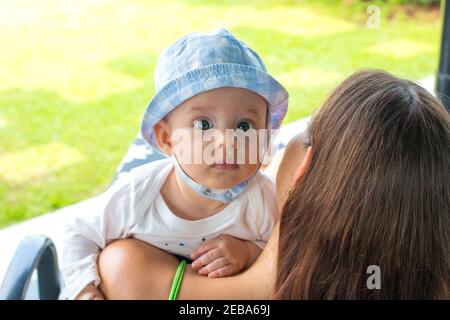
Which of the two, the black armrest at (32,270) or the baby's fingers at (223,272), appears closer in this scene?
the baby's fingers at (223,272)

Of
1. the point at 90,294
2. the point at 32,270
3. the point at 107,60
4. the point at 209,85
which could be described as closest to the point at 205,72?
the point at 209,85

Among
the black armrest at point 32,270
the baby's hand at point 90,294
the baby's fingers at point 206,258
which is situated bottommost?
the black armrest at point 32,270

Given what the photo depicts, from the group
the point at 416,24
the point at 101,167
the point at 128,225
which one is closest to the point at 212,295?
the point at 128,225

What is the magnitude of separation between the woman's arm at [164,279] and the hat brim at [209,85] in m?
0.23

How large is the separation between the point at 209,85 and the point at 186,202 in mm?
236

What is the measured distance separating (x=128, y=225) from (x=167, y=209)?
0.07m

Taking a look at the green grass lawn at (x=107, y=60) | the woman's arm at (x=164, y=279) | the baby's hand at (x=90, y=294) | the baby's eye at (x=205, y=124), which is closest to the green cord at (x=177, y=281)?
the woman's arm at (x=164, y=279)

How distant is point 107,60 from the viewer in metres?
2.44

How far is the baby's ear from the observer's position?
1.01 m

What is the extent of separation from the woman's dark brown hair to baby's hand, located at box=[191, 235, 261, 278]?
17cm

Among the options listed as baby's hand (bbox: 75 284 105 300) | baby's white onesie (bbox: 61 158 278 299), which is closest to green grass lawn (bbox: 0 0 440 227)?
baby's white onesie (bbox: 61 158 278 299)

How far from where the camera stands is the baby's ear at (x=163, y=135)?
1.01 meters

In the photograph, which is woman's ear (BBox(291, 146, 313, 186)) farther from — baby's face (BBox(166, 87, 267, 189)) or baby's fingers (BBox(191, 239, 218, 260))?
baby's fingers (BBox(191, 239, 218, 260))

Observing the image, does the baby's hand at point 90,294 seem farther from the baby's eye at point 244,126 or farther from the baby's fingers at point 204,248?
the baby's eye at point 244,126
